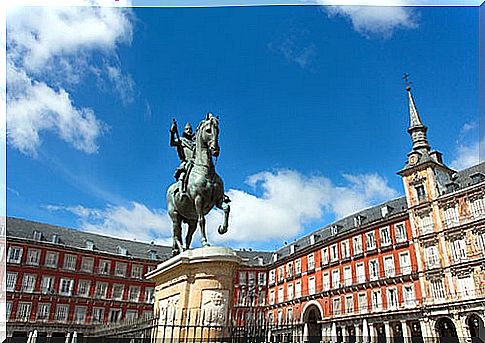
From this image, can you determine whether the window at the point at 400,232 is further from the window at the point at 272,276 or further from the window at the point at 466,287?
the window at the point at 272,276

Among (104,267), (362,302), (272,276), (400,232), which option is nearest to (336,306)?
(362,302)

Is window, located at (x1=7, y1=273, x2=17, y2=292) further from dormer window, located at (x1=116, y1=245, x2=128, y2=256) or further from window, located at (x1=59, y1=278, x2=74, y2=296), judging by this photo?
dormer window, located at (x1=116, y1=245, x2=128, y2=256)

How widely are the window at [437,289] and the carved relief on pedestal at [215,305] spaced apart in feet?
82.5

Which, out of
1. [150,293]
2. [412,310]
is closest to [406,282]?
[412,310]

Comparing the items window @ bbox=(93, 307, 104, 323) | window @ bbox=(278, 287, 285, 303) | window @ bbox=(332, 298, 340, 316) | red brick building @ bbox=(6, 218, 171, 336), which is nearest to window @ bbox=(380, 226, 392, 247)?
window @ bbox=(332, 298, 340, 316)

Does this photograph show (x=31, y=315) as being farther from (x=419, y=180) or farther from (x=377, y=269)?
Result: (x=419, y=180)

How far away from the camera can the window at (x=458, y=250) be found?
2586 centimetres

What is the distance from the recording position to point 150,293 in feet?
132

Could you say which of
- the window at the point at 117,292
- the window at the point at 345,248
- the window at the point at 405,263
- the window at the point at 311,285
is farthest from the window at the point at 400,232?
the window at the point at 117,292

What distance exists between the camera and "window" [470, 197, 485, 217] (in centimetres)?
2541

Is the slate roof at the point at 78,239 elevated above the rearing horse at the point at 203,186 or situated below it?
above

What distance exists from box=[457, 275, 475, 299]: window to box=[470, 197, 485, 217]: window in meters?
4.06

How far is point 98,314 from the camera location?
36875 mm

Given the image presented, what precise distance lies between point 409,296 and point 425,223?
17.7 feet
